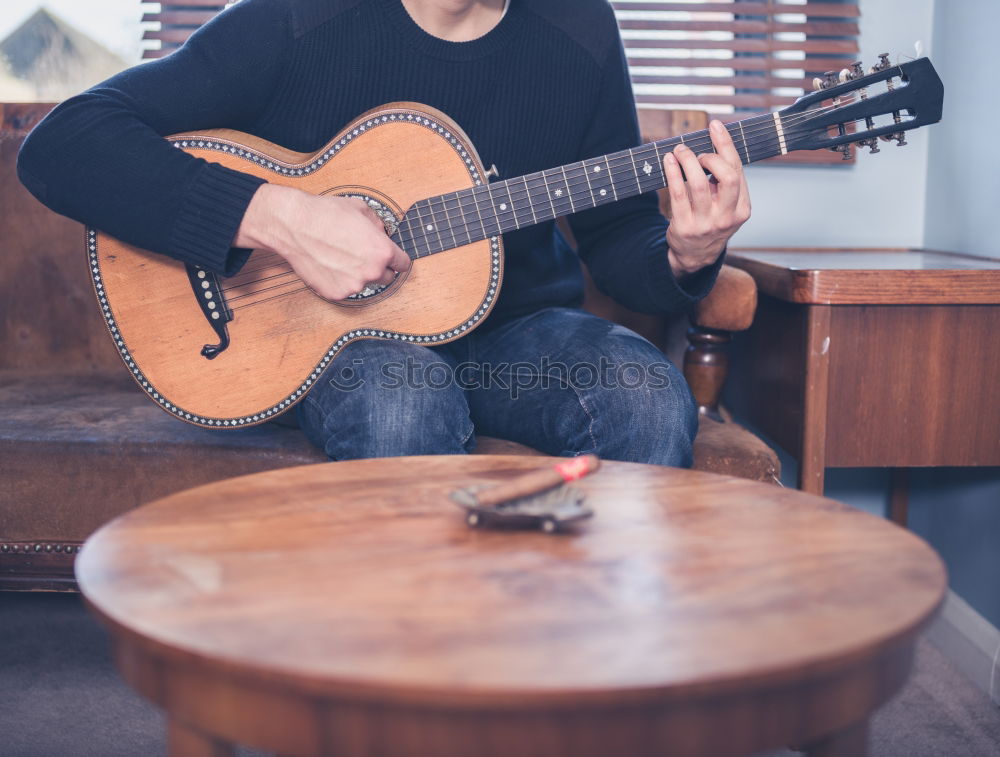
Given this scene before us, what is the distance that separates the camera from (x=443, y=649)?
1.73ft

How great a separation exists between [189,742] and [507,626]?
0.79ft

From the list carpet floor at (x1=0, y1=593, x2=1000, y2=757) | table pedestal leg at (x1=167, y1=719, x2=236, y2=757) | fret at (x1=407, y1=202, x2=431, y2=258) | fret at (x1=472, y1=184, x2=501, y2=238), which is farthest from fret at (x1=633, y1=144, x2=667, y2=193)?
table pedestal leg at (x1=167, y1=719, x2=236, y2=757)

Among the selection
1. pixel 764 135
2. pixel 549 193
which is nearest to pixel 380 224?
pixel 549 193

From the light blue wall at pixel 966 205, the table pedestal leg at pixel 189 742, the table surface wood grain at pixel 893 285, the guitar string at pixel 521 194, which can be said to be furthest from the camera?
the light blue wall at pixel 966 205

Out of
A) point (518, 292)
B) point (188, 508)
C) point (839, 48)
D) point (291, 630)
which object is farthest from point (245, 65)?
point (839, 48)

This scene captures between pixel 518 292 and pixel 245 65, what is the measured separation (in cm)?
54

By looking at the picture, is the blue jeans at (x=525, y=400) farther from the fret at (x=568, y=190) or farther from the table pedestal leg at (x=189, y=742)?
the table pedestal leg at (x=189, y=742)

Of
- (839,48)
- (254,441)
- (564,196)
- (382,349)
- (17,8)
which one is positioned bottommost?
(254,441)

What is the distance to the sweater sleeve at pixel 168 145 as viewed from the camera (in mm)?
1229

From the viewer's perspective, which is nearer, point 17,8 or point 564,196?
point 564,196

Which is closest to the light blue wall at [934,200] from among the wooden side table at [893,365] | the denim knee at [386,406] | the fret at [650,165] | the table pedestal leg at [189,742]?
the wooden side table at [893,365]

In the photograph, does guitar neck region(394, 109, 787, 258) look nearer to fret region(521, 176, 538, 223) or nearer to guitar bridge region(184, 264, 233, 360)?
fret region(521, 176, 538, 223)

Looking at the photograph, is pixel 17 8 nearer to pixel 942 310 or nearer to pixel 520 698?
pixel 942 310

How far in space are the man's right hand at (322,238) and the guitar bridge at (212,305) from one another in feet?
0.25
